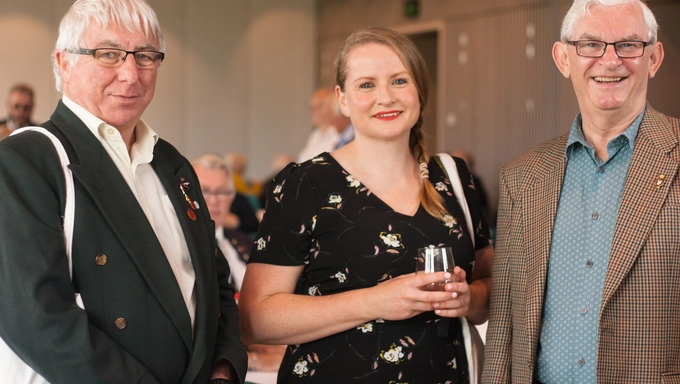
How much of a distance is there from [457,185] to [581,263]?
1.95 feet

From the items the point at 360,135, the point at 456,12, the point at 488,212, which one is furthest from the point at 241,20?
the point at 360,135

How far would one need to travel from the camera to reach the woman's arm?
2.24 m

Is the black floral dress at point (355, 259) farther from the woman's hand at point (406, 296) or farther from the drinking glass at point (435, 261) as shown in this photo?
the drinking glass at point (435, 261)

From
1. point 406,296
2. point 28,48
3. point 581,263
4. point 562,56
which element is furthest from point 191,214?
point 28,48

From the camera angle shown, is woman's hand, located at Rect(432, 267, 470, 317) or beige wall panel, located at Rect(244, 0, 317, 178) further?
beige wall panel, located at Rect(244, 0, 317, 178)

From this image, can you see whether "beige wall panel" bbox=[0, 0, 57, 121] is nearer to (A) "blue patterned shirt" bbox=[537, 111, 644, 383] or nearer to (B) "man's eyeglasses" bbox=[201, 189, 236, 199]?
(B) "man's eyeglasses" bbox=[201, 189, 236, 199]

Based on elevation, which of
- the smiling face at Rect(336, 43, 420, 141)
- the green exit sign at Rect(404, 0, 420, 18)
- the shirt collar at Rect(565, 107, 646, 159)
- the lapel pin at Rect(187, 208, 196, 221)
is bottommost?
the lapel pin at Rect(187, 208, 196, 221)

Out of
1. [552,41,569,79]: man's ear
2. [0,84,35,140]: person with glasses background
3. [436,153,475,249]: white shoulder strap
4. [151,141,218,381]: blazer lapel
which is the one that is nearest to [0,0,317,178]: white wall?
[0,84,35,140]: person with glasses background

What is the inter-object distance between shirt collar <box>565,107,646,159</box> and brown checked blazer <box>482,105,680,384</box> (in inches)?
0.6

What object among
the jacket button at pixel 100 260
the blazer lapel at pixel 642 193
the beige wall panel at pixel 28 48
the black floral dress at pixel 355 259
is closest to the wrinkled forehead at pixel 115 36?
the jacket button at pixel 100 260

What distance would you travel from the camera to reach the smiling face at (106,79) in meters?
2.02

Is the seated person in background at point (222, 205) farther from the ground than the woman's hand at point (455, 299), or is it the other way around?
the woman's hand at point (455, 299)

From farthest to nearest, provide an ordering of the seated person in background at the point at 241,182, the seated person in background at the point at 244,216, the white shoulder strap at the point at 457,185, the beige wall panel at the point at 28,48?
the beige wall panel at the point at 28,48, the seated person in background at the point at 241,182, the seated person in background at the point at 244,216, the white shoulder strap at the point at 457,185

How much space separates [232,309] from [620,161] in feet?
4.08
